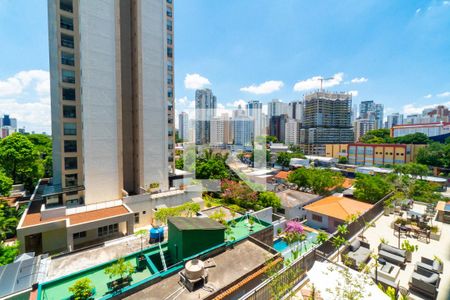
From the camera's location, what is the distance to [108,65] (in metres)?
15.5

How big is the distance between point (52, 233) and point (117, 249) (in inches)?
298

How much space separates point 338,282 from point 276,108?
85.8 metres

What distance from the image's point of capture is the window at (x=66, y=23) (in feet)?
45.9

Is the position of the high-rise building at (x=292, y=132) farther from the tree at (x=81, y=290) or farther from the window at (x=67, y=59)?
the tree at (x=81, y=290)

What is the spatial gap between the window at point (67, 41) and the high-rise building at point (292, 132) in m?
70.8

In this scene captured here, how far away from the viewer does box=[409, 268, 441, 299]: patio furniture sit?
18.2ft


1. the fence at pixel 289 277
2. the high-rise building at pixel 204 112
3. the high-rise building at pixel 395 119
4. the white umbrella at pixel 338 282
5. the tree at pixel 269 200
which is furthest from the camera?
the high-rise building at pixel 395 119

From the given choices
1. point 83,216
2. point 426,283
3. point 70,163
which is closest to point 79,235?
point 83,216

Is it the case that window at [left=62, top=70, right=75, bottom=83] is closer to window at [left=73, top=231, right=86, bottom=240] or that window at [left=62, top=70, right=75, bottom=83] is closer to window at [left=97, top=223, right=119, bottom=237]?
window at [left=73, top=231, right=86, bottom=240]

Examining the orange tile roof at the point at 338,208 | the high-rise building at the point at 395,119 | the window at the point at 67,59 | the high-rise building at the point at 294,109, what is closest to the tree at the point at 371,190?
the orange tile roof at the point at 338,208

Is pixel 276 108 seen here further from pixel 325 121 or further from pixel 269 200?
pixel 269 200

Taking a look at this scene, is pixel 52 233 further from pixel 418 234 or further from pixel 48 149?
pixel 48 149

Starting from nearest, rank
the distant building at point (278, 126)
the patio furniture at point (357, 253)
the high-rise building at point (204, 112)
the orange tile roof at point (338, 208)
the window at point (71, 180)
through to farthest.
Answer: the patio furniture at point (357, 253), the window at point (71, 180), the orange tile roof at point (338, 208), the high-rise building at point (204, 112), the distant building at point (278, 126)

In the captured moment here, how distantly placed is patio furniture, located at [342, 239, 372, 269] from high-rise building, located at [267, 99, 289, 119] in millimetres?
80505
